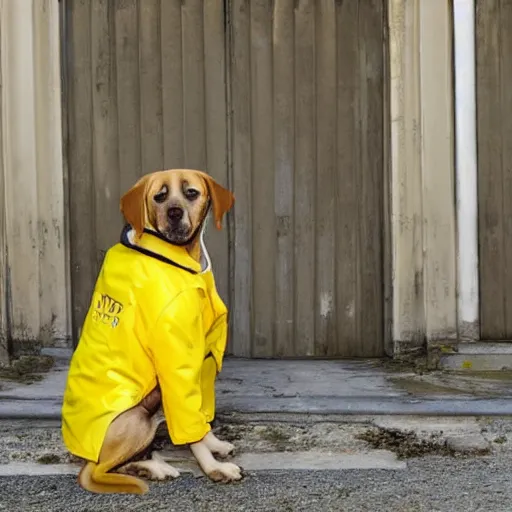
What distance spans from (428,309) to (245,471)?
8.10 feet

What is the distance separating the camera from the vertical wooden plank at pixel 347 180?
19.2 feet

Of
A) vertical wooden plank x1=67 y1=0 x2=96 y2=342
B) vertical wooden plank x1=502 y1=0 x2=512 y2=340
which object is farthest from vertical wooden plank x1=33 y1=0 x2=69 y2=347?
vertical wooden plank x1=502 y1=0 x2=512 y2=340

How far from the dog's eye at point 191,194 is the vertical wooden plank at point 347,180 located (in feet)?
8.92

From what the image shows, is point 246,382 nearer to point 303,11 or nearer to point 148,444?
point 148,444

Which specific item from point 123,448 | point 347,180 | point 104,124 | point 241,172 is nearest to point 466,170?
point 347,180

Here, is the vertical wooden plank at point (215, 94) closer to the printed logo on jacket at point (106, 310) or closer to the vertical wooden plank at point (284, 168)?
the vertical wooden plank at point (284, 168)

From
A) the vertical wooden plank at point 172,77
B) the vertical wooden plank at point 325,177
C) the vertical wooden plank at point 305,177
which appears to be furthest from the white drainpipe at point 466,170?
the vertical wooden plank at point 172,77

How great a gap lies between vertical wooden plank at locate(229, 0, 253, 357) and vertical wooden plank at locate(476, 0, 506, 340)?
1.63 m

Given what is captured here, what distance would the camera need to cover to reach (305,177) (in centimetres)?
591

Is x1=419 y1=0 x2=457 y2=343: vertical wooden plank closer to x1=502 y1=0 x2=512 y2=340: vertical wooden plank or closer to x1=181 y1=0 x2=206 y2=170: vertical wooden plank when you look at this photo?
x1=502 y1=0 x2=512 y2=340: vertical wooden plank

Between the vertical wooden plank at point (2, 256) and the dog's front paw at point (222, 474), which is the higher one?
the vertical wooden plank at point (2, 256)

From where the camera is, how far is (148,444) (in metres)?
3.25

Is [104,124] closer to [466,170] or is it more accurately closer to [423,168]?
[423,168]

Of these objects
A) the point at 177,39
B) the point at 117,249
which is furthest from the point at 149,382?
the point at 177,39
